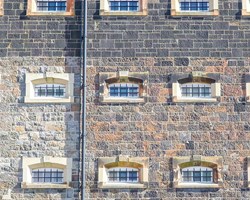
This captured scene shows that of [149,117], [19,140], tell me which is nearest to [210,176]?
[149,117]

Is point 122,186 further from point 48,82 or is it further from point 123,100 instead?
point 48,82

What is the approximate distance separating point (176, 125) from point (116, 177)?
250 centimetres

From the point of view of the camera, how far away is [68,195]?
76.6ft

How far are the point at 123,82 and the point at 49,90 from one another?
239 centimetres

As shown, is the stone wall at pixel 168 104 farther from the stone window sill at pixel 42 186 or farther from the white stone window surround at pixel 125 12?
the stone window sill at pixel 42 186

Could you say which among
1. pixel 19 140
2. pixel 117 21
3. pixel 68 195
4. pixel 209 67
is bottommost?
pixel 68 195

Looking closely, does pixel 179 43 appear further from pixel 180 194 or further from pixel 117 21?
pixel 180 194

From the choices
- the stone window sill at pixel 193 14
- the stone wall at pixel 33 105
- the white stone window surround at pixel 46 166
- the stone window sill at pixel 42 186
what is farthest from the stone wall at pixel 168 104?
the stone window sill at pixel 42 186

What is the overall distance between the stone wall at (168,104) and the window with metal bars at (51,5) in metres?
0.95

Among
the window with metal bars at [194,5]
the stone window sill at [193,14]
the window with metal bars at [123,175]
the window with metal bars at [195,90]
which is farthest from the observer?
the window with metal bars at [194,5]

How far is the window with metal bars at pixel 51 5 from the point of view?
2489 centimetres

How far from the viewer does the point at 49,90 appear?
79.6 feet

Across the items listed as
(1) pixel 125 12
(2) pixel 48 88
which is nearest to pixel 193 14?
(1) pixel 125 12

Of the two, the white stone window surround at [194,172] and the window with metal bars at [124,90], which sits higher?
the window with metal bars at [124,90]
